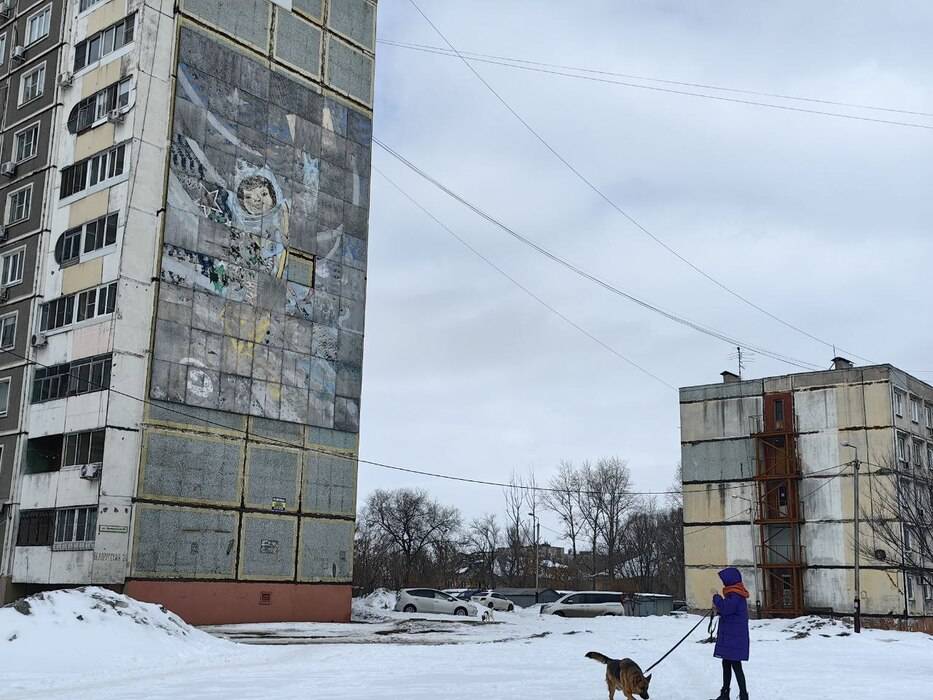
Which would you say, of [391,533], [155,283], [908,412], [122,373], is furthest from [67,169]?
[391,533]

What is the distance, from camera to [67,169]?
43875mm

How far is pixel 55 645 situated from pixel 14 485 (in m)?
23.5

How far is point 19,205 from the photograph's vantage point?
4603 centimetres

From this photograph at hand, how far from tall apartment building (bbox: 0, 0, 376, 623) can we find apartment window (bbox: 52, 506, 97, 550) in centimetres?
10

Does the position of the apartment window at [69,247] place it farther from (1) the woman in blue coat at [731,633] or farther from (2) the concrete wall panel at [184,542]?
(1) the woman in blue coat at [731,633]

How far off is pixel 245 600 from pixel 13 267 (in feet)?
63.4

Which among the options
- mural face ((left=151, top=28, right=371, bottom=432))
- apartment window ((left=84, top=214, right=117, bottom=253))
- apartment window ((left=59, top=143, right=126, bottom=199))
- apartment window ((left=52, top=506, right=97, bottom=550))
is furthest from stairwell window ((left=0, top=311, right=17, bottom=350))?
apartment window ((left=52, top=506, right=97, bottom=550))

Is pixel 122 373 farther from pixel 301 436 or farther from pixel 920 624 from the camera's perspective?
pixel 920 624

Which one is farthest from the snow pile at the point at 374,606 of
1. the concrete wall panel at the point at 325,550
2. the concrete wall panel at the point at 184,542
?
the concrete wall panel at the point at 184,542

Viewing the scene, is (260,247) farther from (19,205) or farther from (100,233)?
(19,205)

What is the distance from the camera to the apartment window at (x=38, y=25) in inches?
1886

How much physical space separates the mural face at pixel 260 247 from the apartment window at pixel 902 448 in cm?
3147

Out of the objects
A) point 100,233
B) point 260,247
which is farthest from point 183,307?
point 260,247

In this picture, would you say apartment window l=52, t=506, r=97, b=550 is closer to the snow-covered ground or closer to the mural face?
the mural face
